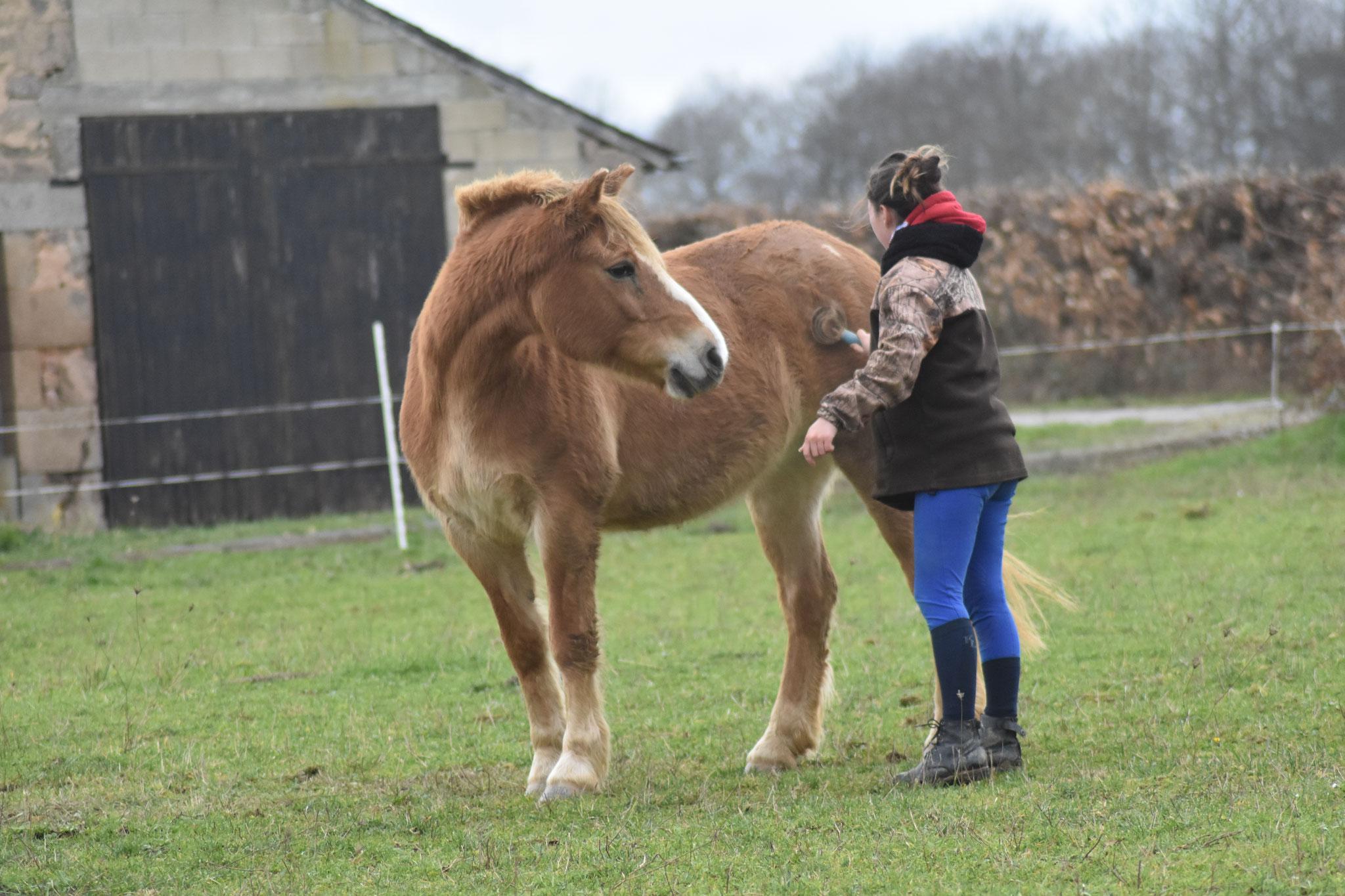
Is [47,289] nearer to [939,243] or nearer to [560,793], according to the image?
[560,793]

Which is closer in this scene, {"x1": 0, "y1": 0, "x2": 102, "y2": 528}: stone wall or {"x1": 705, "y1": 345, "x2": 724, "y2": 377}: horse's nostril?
{"x1": 705, "y1": 345, "x2": 724, "y2": 377}: horse's nostril

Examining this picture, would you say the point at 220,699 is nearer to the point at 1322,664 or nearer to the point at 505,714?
the point at 505,714

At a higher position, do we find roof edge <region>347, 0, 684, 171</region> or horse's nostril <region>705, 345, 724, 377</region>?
roof edge <region>347, 0, 684, 171</region>

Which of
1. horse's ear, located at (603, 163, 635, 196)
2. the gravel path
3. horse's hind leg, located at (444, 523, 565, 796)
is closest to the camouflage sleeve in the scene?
horse's ear, located at (603, 163, 635, 196)

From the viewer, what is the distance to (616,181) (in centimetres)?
463

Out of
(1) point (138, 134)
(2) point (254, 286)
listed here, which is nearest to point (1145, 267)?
(2) point (254, 286)

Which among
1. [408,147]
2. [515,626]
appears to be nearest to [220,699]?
[515,626]

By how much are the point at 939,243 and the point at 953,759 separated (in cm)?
168

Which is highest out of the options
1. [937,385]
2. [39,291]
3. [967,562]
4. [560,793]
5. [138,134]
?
[138,134]

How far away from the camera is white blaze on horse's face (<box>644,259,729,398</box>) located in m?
4.38

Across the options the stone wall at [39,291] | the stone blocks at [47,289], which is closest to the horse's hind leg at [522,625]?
the stone wall at [39,291]

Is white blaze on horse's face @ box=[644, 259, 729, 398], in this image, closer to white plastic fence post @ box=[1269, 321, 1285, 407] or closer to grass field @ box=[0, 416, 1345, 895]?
grass field @ box=[0, 416, 1345, 895]

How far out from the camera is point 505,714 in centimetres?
609

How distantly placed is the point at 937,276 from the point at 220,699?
13.3ft
